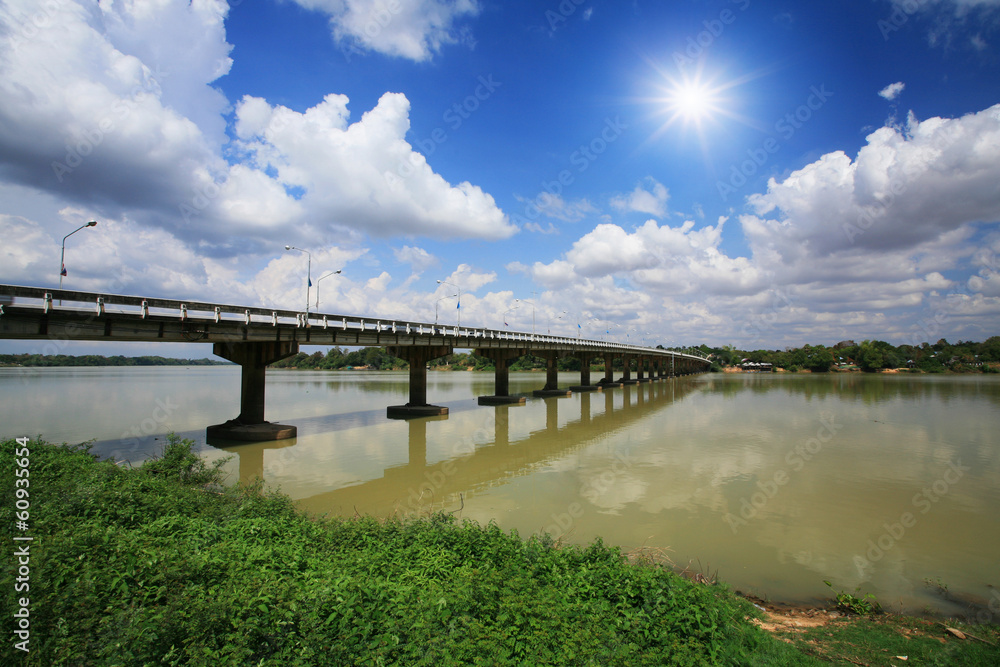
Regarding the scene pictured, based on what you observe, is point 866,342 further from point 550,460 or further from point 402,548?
point 402,548

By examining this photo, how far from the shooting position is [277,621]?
19.0 ft

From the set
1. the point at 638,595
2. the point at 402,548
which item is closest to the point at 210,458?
the point at 402,548

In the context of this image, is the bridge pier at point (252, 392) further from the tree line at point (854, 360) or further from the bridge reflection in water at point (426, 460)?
the tree line at point (854, 360)

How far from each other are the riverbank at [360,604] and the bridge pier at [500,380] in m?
41.2

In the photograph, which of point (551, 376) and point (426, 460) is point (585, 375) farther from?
point (426, 460)

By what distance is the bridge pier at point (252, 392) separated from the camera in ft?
91.0

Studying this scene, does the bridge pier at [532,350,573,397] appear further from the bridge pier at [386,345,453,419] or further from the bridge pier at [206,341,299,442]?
the bridge pier at [206,341,299,442]

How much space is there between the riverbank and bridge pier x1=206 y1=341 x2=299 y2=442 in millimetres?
18786

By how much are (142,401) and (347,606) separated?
53806 mm

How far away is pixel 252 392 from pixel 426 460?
13459mm

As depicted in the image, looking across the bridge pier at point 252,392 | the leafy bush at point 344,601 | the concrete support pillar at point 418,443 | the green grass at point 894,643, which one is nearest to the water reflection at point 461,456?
the concrete support pillar at point 418,443

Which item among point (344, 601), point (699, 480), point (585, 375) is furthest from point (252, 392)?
point (585, 375)

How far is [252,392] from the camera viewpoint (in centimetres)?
2905

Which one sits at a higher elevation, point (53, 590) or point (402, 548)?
point (53, 590)
